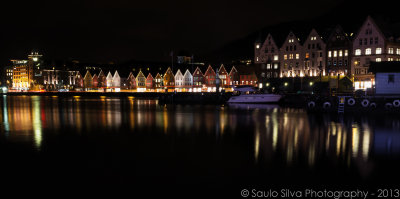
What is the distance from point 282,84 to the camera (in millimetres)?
77250

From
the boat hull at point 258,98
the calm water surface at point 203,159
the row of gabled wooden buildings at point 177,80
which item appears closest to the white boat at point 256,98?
the boat hull at point 258,98

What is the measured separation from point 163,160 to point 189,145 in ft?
12.2

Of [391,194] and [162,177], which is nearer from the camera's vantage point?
[391,194]

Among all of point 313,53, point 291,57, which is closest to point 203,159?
point 313,53

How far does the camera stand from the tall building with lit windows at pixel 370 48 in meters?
63.1

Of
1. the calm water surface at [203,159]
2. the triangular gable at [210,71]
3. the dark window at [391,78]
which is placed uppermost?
the triangular gable at [210,71]

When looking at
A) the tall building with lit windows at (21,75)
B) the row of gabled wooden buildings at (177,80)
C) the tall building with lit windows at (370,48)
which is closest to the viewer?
the tall building with lit windows at (370,48)

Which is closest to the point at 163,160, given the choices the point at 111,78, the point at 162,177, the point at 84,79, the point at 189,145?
the point at 162,177

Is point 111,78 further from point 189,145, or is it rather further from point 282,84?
point 189,145

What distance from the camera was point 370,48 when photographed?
65125mm

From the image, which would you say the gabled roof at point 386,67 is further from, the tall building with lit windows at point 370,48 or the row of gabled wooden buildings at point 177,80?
the row of gabled wooden buildings at point 177,80

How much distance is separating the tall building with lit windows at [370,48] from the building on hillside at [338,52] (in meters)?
1.79

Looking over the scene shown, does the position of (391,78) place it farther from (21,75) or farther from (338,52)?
(21,75)

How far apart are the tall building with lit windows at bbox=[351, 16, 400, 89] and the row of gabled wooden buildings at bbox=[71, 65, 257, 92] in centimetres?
2767
